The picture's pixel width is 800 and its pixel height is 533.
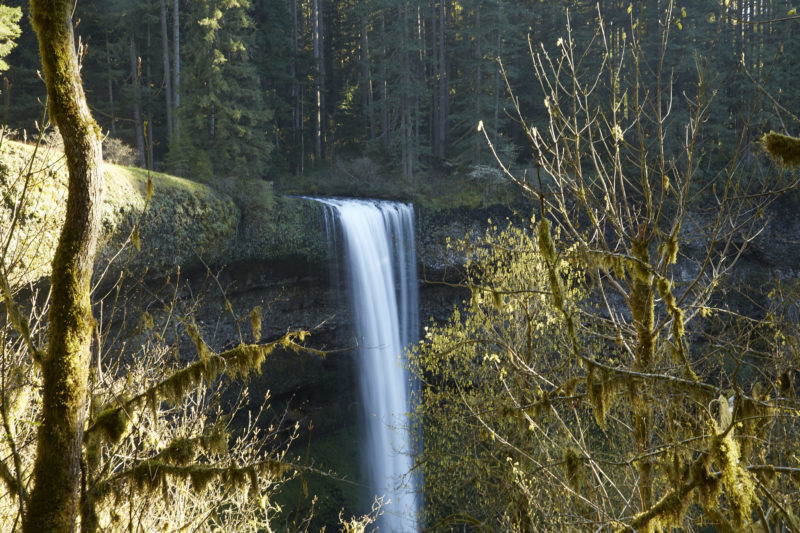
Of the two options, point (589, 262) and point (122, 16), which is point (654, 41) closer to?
point (122, 16)

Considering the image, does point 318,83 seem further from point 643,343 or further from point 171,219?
point 643,343

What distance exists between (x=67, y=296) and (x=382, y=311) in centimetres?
1584

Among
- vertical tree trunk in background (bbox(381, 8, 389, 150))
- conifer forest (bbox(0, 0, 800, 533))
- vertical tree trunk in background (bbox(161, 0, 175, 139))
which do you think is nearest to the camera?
conifer forest (bbox(0, 0, 800, 533))

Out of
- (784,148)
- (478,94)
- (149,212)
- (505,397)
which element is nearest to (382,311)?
(149,212)

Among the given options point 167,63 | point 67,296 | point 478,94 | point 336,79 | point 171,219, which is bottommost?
point 67,296

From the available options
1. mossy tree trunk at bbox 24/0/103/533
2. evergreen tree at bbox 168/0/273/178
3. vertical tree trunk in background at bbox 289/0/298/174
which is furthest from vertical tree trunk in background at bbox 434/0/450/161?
mossy tree trunk at bbox 24/0/103/533

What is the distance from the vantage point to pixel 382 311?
1869cm

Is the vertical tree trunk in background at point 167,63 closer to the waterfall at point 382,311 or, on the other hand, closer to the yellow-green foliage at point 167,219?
the yellow-green foliage at point 167,219

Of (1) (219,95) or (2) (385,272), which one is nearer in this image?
(2) (385,272)

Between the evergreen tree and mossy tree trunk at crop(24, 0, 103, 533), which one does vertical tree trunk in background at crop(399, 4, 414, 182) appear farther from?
mossy tree trunk at crop(24, 0, 103, 533)

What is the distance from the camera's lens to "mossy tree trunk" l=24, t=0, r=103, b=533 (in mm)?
2838

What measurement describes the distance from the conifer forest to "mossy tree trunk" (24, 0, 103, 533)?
0.04 feet

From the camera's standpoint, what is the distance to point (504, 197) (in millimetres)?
20438

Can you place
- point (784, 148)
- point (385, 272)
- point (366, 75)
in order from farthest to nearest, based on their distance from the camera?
1. point (366, 75)
2. point (385, 272)
3. point (784, 148)
